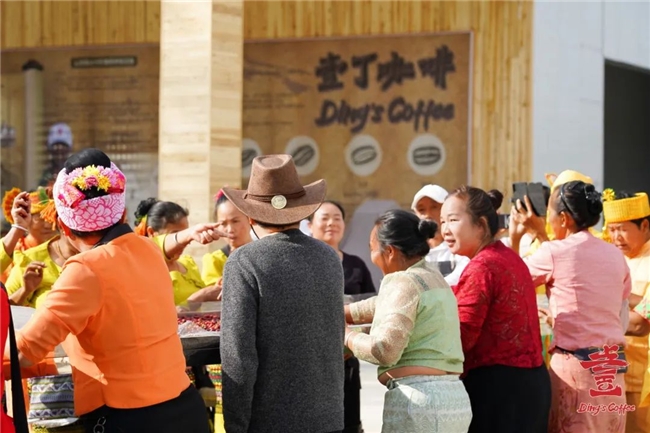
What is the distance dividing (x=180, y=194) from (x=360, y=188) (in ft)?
12.1

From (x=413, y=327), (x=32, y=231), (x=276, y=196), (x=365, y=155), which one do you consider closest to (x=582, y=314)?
(x=413, y=327)

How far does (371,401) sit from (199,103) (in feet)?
10.5

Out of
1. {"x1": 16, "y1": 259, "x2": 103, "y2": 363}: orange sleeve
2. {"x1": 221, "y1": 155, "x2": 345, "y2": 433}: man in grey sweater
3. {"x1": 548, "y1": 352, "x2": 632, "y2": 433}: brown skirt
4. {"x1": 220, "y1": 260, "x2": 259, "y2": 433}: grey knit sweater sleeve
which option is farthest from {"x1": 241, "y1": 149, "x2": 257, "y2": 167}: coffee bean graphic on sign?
{"x1": 16, "y1": 259, "x2": 103, "y2": 363}: orange sleeve

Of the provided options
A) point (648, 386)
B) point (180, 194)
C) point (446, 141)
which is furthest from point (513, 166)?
point (648, 386)

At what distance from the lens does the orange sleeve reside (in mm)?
3188

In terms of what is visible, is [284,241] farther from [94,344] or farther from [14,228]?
[14,228]

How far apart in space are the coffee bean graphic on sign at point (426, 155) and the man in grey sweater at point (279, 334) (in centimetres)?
860

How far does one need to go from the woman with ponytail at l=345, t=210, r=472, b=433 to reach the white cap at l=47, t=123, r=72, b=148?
10089 millimetres

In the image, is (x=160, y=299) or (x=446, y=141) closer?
(x=160, y=299)

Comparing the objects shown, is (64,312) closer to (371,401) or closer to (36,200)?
(36,200)

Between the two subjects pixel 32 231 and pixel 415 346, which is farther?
pixel 32 231

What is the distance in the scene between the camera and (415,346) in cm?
408

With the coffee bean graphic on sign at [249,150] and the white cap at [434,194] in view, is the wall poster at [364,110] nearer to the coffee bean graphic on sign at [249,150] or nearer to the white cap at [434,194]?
the coffee bean graphic on sign at [249,150]

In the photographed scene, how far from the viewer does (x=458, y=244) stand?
4.62 meters
